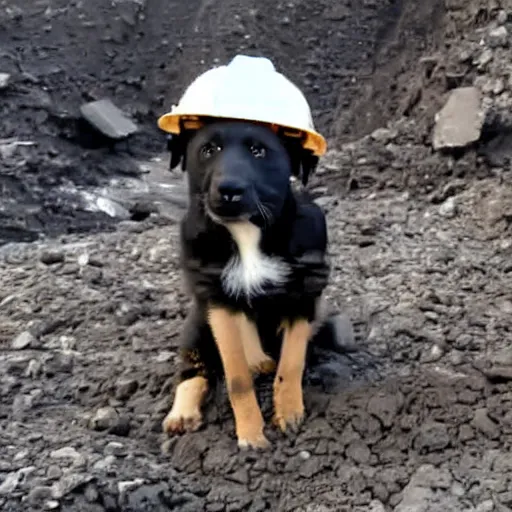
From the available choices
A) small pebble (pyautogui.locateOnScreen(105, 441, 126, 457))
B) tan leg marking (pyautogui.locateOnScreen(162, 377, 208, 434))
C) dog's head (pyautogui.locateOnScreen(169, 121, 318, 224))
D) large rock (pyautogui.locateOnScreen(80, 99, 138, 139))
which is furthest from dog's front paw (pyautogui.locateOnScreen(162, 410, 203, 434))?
large rock (pyautogui.locateOnScreen(80, 99, 138, 139))

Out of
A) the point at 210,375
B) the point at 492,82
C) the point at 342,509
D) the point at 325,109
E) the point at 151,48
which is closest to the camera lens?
the point at 342,509

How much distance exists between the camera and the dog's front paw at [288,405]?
3.63 meters

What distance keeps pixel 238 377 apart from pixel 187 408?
270 mm

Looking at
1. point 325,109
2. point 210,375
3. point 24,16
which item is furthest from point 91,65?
point 210,375

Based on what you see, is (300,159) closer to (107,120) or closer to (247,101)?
(247,101)

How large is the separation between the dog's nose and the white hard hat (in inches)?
9.0

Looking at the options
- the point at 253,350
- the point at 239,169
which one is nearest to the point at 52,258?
the point at 253,350

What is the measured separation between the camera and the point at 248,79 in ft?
11.2

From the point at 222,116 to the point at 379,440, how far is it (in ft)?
3.58

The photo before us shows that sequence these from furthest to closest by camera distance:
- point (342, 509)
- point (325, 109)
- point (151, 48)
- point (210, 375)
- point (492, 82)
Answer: point (151, 48) < point (325, 109) < point (492, 82) < point (210, 375) < point (342, 509)

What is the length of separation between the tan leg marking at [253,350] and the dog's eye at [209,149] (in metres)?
0.54

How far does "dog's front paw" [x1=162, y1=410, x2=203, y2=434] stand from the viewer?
369 cm

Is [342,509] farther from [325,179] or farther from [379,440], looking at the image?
[325,179]

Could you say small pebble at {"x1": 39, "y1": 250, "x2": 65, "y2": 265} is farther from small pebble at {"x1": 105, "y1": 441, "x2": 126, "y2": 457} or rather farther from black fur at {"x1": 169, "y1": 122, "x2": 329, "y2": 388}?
small pebble at {"x1": 105, "y1": 441, "x2": 126, "y2": 457}
